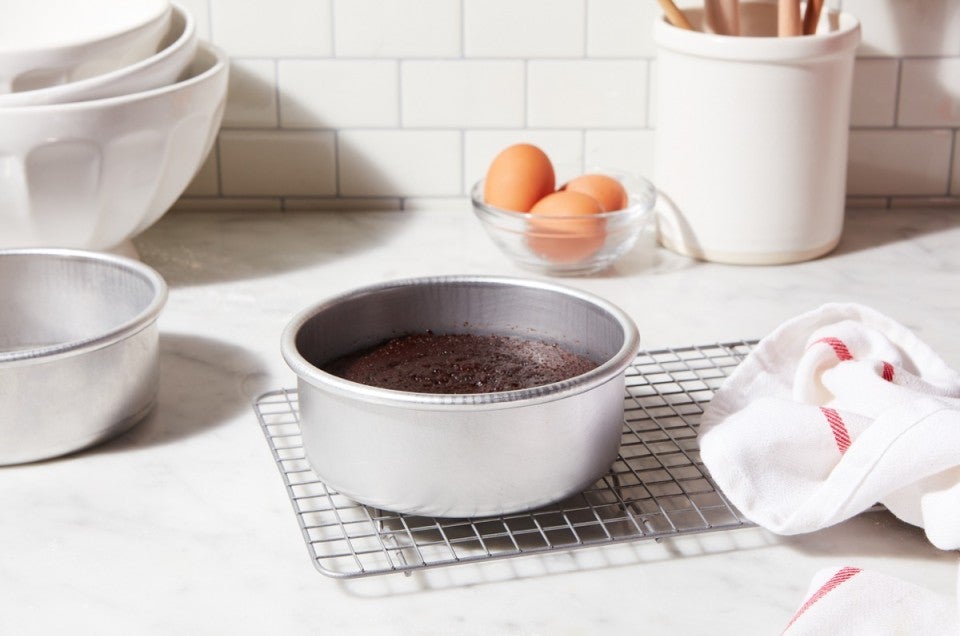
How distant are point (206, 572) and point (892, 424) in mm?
404

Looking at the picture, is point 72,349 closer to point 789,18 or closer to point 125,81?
point 125,81

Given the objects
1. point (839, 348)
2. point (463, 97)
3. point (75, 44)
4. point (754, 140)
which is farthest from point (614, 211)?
point (75, 44)

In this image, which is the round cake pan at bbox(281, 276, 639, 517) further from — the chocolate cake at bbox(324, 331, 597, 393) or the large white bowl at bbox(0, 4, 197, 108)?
the large white bowl at bbox(0, 4, 197, 108)

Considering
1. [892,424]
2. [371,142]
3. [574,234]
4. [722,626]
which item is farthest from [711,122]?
[722,626]

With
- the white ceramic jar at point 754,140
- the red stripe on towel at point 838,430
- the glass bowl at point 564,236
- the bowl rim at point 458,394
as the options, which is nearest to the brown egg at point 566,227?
the glass bowl at point 564,236

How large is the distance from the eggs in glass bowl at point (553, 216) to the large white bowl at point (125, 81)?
31 centimetres

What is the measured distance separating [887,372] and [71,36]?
86 cm

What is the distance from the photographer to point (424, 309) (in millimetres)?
914

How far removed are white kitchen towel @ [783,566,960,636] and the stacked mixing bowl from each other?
0.70 meters

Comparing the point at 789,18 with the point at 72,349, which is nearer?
the point at 72,349

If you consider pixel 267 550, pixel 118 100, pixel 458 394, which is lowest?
pixel 267 550

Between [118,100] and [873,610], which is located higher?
[118,100]

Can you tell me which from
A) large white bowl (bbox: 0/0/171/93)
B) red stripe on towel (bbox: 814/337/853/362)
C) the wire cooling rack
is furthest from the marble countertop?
large white bowl (bbox: 0/0/171/93)

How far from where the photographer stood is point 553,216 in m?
1.18
